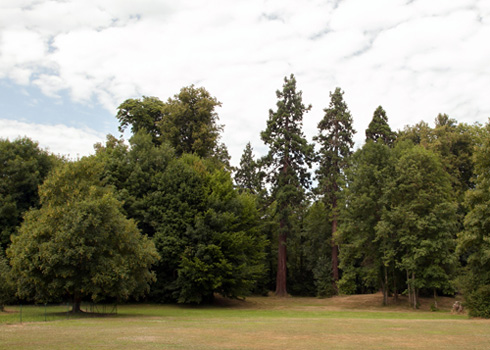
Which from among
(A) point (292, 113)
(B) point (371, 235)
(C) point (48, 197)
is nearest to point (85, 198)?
(C) point (48, 197)

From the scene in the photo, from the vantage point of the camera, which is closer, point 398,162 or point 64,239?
point 64,239

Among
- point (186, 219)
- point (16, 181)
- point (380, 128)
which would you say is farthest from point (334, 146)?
point (16, 181)

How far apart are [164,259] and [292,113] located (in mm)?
26051

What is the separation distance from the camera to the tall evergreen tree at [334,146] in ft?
186

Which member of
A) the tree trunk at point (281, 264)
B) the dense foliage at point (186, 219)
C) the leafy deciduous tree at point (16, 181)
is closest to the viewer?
the leafy deciduous tree at point (16, 181)

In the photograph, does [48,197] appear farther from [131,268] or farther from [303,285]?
[303,285]

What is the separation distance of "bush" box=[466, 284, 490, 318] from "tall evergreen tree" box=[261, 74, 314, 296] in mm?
25433

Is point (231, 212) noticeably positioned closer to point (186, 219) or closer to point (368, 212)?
point (186, 219)

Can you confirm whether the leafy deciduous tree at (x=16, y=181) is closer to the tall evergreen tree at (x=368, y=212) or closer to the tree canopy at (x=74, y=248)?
the tree canopy at (x=74, y=248)

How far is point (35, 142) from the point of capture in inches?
1662

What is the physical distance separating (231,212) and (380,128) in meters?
24.4

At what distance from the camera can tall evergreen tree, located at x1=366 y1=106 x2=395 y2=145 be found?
182 ft

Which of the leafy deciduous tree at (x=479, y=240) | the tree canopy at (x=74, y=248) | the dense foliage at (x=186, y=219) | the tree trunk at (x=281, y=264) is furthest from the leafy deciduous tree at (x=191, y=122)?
the leafy deciduous tree at (x=479, y=240)

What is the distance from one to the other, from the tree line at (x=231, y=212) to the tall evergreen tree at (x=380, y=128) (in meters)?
0.18
